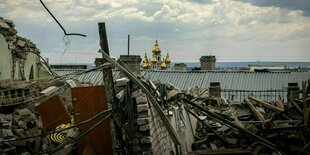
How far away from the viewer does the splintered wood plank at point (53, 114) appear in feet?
34.1

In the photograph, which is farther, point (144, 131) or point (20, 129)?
point (20, 129)

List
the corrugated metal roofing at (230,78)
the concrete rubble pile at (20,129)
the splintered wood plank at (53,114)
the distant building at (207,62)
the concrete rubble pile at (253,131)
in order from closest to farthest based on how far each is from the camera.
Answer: the concrete rubble pile at (20,129) → the splintered wood plank at (53,114) → the concrete rubble pile at (253,131) → the corrugated metal roofing at (230,78) → the distant building at (207,62)

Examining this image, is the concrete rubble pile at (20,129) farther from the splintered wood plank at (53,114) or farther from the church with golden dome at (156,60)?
the church with golden dome at (156,60)

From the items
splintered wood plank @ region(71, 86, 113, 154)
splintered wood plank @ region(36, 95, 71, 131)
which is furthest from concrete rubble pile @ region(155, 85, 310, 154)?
splintered wood plank @ region(36, 95, 71, 131)

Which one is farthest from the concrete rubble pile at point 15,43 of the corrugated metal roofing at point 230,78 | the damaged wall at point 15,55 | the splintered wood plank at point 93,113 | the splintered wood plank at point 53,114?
the corrugated metal roofing at point 230,78

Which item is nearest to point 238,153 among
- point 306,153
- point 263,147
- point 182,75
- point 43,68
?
point 263,147

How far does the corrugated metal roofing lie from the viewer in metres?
30.9

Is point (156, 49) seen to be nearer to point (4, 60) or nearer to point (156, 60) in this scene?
point (156, 60)

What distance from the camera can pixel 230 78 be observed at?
1266 inches

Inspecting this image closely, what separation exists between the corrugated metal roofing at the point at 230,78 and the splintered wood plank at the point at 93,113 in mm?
20673

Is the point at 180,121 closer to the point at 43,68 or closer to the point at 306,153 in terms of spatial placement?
the point at 306,153

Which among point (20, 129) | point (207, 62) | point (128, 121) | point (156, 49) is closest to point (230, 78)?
point (207, 62)

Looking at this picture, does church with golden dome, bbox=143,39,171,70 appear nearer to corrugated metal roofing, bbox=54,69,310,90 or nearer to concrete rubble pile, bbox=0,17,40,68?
corrugated metal roofing, bbox=54,69,310,90

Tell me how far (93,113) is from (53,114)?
5.01 ft
